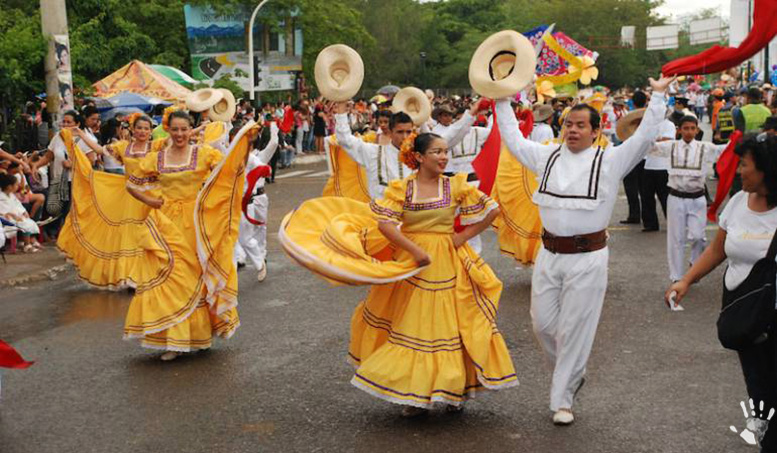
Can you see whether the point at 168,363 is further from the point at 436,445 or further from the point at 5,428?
the point at 436,445

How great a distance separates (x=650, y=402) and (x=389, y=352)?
165 centimetres

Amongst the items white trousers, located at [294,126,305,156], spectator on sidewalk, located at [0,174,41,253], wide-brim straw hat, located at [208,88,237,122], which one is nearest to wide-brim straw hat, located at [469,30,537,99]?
wide-brim straw hat, located at [208,88,237,122]

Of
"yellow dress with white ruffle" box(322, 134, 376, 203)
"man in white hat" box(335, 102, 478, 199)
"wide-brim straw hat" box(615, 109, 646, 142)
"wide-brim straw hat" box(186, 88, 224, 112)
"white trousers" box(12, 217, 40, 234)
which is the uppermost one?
"wide-brim straw hat" box(186, 88, 224, 112)

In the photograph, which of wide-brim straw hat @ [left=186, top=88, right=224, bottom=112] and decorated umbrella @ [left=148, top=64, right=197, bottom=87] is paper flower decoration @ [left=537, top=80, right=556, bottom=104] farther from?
decorated umbrella @ [left=148, top=64, right=197, bottom=87]

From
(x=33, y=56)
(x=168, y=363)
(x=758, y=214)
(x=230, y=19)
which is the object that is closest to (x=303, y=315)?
(x=168, y=363)

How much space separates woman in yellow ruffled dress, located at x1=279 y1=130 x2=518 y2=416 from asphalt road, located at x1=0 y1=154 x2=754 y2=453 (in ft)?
0.95

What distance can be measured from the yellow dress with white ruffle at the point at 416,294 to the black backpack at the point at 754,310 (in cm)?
155

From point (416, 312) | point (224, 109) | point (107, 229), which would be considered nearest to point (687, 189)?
point (224, 109)

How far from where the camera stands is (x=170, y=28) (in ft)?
124

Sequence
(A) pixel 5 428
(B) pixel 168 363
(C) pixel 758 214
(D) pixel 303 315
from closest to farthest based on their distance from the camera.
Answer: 1. (C) pixel 758 214
2. (A) pixel 5 428
3. (B) pixel 168 363
4. (D) pixel 303 315

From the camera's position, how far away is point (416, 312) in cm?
596

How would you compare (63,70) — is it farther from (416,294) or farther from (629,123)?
(416,294)

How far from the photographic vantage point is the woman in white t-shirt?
16.1 feet

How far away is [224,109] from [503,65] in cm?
570
